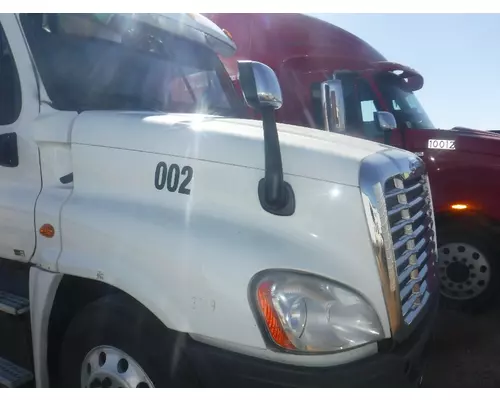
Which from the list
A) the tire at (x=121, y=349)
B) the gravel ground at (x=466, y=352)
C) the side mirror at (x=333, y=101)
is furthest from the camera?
the gravel ground at (x=466, y=352)

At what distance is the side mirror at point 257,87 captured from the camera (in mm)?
2006

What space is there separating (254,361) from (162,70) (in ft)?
6.45

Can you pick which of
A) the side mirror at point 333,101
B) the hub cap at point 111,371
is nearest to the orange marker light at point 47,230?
the hub cap at point 111,371

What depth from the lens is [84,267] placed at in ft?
7.21

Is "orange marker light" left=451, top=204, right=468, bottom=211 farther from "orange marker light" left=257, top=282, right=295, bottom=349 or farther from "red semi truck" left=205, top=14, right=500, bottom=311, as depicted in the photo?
"orange marker light" left=257, top=282, right=295, bottom=349

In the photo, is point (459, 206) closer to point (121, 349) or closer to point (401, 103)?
point (401, 103)

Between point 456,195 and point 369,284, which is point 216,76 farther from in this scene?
point 456,195

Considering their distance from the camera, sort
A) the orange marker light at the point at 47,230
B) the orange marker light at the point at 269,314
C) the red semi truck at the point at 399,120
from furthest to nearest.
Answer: the red semi truck at the point at 399,120
the orange marker light at the point at 47,230
the orange marker light at the point at 269,314

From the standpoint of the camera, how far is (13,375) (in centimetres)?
246

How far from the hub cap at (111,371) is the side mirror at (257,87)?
122 centimetres

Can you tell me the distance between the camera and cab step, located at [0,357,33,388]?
7.81 ft

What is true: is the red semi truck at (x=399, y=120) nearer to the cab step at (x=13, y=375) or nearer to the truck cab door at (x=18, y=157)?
the truck cab door at (x=18, y=157)

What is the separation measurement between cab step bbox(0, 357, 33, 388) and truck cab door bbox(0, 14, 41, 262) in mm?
571

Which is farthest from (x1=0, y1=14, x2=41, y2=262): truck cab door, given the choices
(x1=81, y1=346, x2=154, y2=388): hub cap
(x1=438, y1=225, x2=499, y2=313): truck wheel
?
(x1=438, y1=225, x2=499, y2=313): truck wheel
